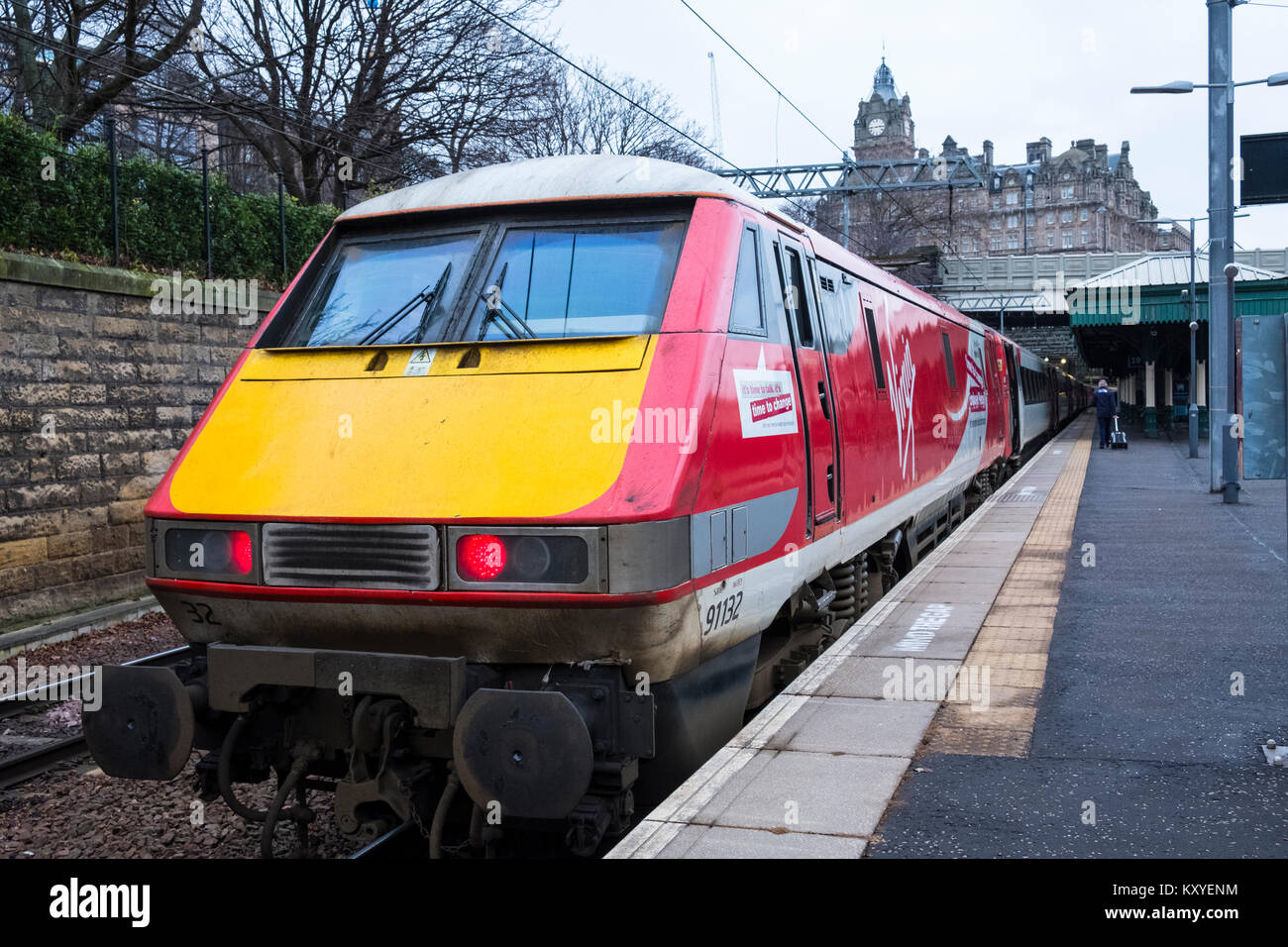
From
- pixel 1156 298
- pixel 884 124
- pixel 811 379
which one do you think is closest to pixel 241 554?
pixel 811 379

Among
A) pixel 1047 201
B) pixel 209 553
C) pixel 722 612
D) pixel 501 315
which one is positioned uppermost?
pixel 1047 201

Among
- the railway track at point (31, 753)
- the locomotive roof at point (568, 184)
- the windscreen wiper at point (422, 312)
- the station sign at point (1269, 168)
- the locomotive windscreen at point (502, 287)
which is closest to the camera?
the locomotive windscreen at point (502, 287)

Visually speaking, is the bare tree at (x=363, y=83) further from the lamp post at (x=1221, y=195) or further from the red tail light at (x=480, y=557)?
the red tail light at (x=480, y=557)

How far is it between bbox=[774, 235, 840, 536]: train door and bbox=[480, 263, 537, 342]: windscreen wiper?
4.75 feet

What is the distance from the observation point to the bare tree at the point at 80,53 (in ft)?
58.6

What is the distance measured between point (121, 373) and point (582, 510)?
33.9 ft

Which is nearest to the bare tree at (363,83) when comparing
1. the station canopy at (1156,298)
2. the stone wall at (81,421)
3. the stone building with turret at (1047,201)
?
the stone wall at (81,421)

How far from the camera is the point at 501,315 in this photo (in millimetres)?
5121

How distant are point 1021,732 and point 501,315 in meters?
3.15

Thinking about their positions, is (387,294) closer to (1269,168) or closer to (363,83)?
(1269,168)

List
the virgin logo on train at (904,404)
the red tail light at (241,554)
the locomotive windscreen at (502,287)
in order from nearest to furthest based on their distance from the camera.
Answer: the red tail light at (241,554), the locomotive windscreen at (502,287), the virgin logo on train at (904,404)

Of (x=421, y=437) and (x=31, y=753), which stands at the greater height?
(x=421, y=437)

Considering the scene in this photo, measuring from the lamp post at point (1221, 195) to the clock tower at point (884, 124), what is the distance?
418 feet

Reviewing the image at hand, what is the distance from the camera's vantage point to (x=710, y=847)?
13.4 feet
